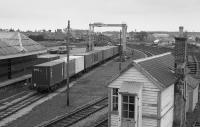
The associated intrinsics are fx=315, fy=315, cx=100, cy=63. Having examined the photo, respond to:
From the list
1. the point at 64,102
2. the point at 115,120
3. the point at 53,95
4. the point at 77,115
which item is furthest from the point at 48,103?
the point at 115,120

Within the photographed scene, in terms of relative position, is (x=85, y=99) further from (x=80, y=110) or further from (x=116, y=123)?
(x=116, y=123)

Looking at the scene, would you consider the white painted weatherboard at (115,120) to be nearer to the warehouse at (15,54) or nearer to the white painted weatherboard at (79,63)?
the warehouse at (15,54)

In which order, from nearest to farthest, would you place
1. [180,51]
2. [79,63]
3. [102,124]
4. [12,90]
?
1. [180,51]
2. [102,124]
3. [12,90]
4. [79,63]

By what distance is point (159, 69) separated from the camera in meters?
18.8

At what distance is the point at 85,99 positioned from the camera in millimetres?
29500

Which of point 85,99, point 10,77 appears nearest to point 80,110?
point 85,99

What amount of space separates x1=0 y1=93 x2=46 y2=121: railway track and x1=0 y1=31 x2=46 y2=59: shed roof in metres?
6.30

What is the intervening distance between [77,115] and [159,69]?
762 cm

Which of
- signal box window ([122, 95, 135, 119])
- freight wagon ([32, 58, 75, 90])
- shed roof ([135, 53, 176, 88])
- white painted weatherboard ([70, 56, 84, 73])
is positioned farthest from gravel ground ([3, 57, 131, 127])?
shed roof ([135, 53, 176, 88])

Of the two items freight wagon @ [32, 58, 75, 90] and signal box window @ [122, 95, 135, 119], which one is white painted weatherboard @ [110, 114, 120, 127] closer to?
signal box window @ [122, 95, 135, 119]

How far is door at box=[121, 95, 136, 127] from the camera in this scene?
53.4ft

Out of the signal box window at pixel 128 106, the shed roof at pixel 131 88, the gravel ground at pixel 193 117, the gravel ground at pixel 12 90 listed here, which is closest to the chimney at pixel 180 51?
the shed roof at pixel 131 88

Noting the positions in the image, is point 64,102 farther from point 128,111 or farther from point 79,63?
point 79,63

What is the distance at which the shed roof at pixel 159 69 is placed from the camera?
55.2 feet
